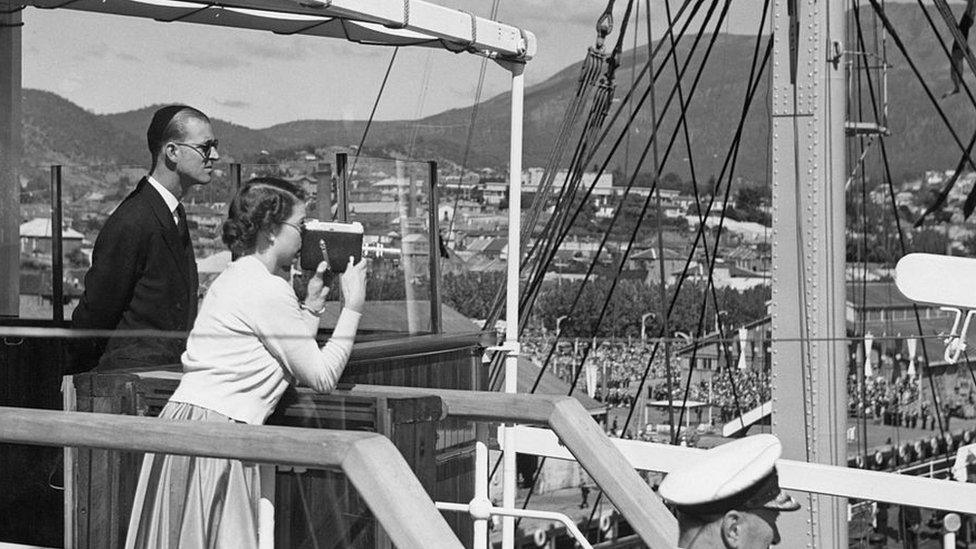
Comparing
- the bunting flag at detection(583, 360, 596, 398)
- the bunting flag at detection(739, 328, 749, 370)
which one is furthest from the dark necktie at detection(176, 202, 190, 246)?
the bunting flag at detection(583, 360, 596, 398)

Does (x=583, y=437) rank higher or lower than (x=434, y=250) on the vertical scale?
lower

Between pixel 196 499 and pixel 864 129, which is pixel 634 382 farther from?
pixel 196 499

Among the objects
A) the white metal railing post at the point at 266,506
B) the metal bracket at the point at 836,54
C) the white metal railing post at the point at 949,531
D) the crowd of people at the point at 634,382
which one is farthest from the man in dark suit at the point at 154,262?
the crowd of people at the point at 634,382

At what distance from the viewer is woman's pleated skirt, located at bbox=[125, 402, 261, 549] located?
3131 millimetres

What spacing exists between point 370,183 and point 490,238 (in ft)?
4.29

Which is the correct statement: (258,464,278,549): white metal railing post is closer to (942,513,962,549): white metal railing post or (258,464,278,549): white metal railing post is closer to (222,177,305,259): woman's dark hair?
(222,177,305,259): woman's dark hair

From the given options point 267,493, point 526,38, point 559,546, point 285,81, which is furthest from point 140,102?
point 559,546

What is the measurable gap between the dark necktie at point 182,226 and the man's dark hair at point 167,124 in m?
0.12

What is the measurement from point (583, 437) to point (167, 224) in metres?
1.11

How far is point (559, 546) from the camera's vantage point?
49000mm

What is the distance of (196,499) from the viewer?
10.4 ft

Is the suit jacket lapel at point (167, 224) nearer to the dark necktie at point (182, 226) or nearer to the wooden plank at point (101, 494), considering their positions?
the dark necktie at point (182, 226)

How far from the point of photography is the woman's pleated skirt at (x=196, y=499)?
3131 mm

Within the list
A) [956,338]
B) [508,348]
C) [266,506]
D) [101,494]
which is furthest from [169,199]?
[956,338]
